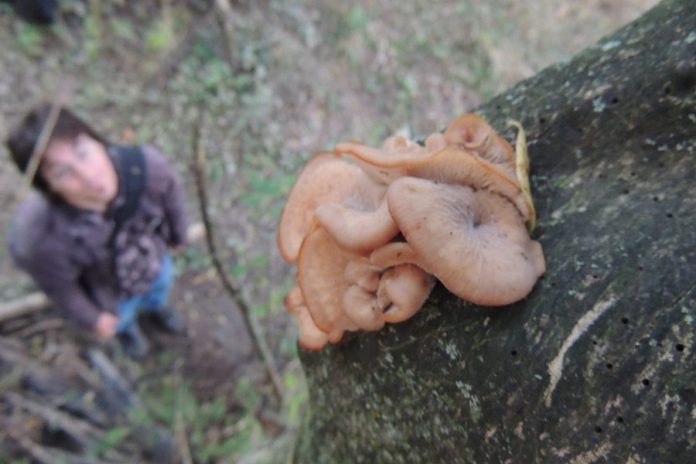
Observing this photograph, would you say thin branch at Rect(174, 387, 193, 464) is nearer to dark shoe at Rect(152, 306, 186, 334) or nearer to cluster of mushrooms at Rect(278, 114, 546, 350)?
dark shoe at Rect(152, 306, 186, 334)

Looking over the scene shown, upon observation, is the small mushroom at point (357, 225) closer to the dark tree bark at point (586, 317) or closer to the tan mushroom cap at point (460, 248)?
the tan mushroom cap at point (460, 248)

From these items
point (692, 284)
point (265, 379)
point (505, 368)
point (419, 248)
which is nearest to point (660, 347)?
point (692, 284)

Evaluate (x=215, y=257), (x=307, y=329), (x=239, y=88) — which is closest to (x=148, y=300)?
(x=215, y=257)

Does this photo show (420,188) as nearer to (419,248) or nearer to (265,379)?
(419,248)

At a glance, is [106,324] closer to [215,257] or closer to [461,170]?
[215,257]

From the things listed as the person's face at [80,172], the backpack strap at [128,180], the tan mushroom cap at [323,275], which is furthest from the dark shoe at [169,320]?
the tan mushroom cap at [323,275]

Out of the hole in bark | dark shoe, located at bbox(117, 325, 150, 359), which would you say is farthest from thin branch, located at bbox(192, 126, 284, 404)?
the hole in bark

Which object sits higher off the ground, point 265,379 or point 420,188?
point 420,188
